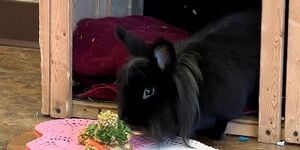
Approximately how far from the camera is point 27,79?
10.8 feet

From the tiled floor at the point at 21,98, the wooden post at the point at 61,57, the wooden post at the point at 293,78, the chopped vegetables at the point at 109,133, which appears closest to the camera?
the chopped vegetables at the point at 109,133

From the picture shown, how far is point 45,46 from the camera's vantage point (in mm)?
2713

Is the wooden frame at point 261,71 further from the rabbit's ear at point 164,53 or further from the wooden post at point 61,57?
the rabbit's ear at point 164,53

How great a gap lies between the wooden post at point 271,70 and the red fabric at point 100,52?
55 centimetres

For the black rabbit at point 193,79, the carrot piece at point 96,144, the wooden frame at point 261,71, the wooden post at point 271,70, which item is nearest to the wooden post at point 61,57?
the wooden frame at point 261,71

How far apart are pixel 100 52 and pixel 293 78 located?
2.71ft

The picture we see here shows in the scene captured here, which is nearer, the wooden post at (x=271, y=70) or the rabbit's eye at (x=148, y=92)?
the rabbit's eye at (x=148, y=92)

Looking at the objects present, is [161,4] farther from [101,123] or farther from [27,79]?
[101,123]

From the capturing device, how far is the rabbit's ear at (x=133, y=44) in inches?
84.9

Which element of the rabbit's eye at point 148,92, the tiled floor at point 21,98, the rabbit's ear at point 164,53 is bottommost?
the tiled floor at point 21,98

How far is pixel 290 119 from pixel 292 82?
14 cm

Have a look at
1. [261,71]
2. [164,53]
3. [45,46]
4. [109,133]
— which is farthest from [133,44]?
[45,46]

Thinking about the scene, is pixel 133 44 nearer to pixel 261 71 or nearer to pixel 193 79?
pixel 193 79

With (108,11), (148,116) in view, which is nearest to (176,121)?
(148,116)
